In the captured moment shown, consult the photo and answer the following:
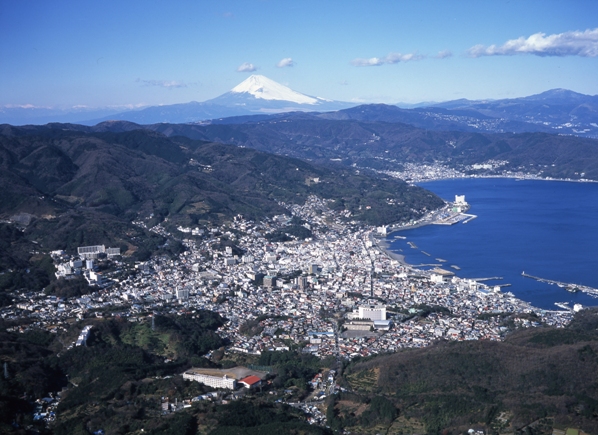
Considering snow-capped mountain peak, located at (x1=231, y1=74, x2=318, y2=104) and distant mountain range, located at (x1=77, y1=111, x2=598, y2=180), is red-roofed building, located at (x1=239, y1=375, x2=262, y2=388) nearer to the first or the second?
distant mountain range, located at (x1=77, y1=111, x2=598, y2=180)

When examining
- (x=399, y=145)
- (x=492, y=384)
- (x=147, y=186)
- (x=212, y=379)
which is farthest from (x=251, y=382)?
(x=399, y=145)

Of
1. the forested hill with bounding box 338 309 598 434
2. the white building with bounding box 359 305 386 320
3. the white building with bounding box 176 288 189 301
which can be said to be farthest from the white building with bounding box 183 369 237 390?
the white building with bounding box 176 288 189 301

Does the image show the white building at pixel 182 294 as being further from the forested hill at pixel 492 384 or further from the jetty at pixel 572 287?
the jetty at pixel 572 287

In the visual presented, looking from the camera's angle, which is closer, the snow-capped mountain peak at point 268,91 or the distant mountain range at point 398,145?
the distant mountain range at point 398,145

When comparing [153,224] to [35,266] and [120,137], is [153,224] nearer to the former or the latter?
[35,266]

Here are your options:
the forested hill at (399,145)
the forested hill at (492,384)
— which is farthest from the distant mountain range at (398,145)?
the forested hill at (492,384)

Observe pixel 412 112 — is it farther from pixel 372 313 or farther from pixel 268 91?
pixel 372 313

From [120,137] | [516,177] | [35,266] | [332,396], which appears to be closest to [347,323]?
[332,396]
